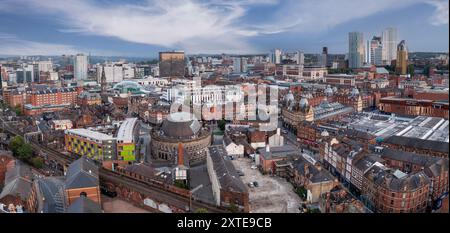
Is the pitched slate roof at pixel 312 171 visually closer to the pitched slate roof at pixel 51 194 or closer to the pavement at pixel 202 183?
the pavement at pixel 202 183

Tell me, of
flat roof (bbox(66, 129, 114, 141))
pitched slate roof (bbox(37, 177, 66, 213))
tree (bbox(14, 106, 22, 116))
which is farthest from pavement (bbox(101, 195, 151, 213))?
tree (bbox(14, 106, 22, 116))

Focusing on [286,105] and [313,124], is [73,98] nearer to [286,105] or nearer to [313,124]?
[286,105]

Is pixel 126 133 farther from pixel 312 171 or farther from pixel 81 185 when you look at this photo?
pixel 312 171

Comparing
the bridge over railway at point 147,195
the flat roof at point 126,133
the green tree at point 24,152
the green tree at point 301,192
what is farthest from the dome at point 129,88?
the green tree at point 301,192

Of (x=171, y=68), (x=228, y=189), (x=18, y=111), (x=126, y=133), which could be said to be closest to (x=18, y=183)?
(x=126, y=133)
